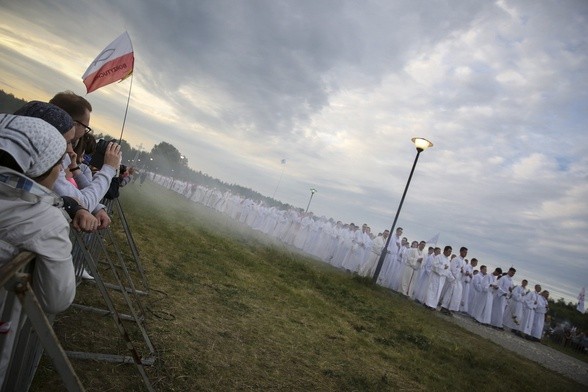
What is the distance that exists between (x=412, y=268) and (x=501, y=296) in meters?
4.07

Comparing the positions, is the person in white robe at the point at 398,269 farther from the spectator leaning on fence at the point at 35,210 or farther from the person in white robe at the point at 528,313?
the spectator leaning on fence at the point at 35,210

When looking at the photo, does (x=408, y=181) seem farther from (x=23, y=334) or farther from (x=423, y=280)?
(x=23, y=334)

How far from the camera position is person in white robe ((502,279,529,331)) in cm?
1473

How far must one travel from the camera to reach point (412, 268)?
14.7 m

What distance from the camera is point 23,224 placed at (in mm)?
1409

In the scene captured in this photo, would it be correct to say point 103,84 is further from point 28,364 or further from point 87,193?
point 28,364

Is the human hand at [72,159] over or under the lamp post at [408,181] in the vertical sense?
under

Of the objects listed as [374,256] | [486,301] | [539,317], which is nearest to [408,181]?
[374,256]

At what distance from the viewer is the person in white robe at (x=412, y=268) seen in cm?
1466

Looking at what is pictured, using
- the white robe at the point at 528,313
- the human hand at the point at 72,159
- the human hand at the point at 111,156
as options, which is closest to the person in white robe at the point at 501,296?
the white robe at the point at 528,313

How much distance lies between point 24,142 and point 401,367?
5917 mm

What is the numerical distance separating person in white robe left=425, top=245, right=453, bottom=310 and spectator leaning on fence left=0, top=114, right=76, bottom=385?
14149 millimetres

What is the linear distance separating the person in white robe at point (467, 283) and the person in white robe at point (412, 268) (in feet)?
6.51

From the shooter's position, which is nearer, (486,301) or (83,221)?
(83,221)
